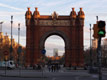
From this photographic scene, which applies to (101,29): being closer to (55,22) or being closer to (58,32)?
(58,32)

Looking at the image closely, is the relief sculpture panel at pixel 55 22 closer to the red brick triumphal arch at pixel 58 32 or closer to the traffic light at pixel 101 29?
the red brick triumphal arch at pixel 58 32

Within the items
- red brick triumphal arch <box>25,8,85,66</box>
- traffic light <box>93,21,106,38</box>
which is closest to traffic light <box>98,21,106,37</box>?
traffic light <box>93,21,106,38</box>

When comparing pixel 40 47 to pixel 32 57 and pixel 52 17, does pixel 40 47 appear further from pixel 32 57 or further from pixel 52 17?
pixel 52 17

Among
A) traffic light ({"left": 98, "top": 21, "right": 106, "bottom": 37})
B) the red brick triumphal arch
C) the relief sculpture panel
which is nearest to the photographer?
traffic light ({"left": 98, "top": 21, "right": 106, "bottom": 37})

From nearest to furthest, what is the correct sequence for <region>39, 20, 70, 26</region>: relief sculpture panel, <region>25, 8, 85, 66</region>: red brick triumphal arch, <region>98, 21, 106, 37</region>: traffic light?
<region>98, 21, 106, 37</region>: traffic light < <region>25, 8, 85, 66</region>: red brick triumphal arch < <region>39, 20, 70, 26</region>: relief sculpture panel

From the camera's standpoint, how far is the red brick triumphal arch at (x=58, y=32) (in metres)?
78.1

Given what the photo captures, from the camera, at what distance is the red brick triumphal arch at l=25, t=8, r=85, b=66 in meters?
78.1

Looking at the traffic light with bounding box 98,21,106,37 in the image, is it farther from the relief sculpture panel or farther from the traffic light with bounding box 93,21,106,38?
the relief sculpture panel

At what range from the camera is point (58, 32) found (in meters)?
78.1

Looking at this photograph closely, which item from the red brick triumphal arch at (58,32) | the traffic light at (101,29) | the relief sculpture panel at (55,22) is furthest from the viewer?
the relief sculpture panel at (55,22)

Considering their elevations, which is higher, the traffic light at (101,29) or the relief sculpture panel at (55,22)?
the relief sculpture panel at (55,22)

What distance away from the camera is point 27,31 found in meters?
79.6

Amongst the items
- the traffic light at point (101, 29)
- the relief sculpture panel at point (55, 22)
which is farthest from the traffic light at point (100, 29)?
the relief sculpture panel at point (55, 22)

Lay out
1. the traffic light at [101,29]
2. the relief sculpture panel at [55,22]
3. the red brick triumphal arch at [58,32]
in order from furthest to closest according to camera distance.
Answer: the relief sculpture panel at [55,22] < the red brick triumphal arch at [58,32] < the traffic light at [101,29]
